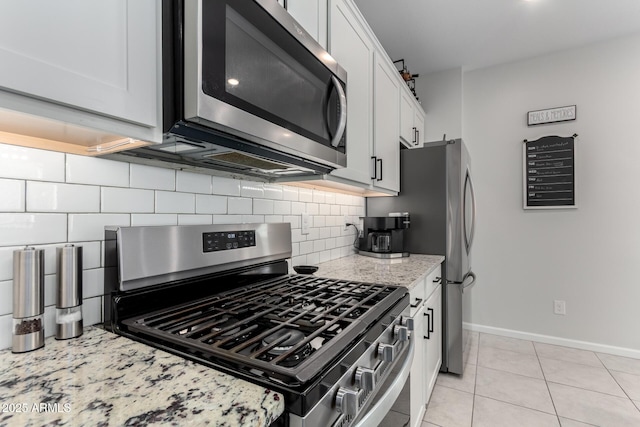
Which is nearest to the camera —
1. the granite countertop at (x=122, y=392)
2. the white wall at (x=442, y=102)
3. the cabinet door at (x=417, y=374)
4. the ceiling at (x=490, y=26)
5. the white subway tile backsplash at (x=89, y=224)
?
the granite countertop at (x=122, y=392)

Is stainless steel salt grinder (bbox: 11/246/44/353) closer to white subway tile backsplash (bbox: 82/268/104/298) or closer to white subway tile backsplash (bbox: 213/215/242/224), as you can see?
white subway tile backsplash (bbox: 82/268/104/298)

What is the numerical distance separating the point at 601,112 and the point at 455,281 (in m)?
2.00

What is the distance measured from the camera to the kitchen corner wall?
2.39 ft

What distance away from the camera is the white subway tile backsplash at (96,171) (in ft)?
2.74

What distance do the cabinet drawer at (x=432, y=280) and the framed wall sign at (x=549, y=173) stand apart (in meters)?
1.39

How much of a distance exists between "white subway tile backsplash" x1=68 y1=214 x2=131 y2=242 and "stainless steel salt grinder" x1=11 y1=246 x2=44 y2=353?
14cm

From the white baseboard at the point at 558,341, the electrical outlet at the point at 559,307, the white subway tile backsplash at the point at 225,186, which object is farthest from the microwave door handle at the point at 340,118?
the electrical outlet at the point at 559,307

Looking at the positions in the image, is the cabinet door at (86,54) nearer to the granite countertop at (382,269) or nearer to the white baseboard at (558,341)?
the granite countertop at (382,269)

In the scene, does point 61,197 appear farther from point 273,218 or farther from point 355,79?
point 355,79

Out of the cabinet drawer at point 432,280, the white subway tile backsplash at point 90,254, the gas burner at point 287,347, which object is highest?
the white subway tile backsplash at point 90,254

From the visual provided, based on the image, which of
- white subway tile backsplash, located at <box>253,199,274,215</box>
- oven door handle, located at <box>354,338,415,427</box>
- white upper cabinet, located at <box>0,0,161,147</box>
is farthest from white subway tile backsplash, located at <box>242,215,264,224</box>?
oven door handle, located at <box>354,338,415,427</box>

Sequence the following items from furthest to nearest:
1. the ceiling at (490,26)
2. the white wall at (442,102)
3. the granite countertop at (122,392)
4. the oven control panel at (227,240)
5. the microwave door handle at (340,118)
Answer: the white wall at (442,102) → the ceiling at (490,26) → the microwave door handle at (340,118) → the oven control panel at (227,240) → the granite countertop at (122,392)

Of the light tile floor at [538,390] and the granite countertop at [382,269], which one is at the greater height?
the granite countertop at [382,269]

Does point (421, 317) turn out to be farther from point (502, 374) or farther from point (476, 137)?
point (476, 137)
